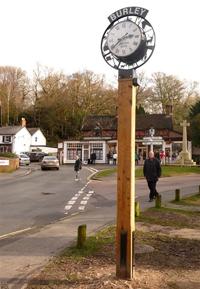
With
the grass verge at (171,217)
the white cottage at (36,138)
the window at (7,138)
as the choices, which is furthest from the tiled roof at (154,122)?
the grass verge at (171,217)

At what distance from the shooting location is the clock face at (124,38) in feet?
22.7

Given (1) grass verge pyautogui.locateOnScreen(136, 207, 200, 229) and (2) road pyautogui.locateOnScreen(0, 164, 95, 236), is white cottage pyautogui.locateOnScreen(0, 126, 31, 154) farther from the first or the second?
(1) grass verge pyautogui.locateOnScreen(136, 207, 200, 229)

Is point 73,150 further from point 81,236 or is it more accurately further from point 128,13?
point 128,13

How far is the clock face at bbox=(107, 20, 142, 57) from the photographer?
692 centimetres

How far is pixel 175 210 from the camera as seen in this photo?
49.0 feet

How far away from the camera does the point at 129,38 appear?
696 centimetres

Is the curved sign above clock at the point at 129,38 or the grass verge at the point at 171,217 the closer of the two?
the curved sign above clock at the point at 129,38

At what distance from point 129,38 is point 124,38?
0.25ft

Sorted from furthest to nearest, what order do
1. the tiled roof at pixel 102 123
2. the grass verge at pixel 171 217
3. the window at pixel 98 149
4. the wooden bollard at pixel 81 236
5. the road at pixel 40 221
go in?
the tiled roof at pixel 102 123, the window at pixel 98 149, the grass verge at pixel 171 217, the wooden bollard at pixel 81 236, the road at pixel 40 221

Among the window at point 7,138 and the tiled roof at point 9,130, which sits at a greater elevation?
the tiled roof at point 9,130

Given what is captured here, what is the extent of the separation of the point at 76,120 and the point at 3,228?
73.7 m

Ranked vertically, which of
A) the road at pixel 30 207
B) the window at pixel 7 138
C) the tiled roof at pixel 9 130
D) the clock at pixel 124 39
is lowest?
the road at pixel 30 207

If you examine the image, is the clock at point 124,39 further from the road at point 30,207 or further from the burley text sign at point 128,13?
the road at point 30,207

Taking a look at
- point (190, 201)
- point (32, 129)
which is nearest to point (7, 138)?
point (32, 129)
